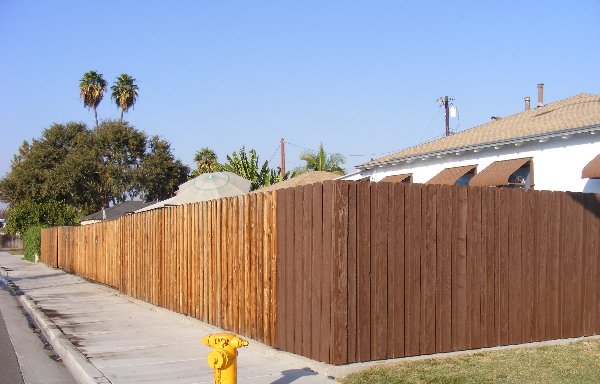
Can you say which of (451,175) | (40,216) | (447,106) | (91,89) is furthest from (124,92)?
(451,175)

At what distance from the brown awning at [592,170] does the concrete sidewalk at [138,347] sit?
7.78 m

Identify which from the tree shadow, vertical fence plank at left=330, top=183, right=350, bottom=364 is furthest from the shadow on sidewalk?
the tree shadow

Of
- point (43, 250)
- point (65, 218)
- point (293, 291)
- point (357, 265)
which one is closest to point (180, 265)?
point (293, 291)

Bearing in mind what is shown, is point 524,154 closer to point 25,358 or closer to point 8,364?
point 25,358

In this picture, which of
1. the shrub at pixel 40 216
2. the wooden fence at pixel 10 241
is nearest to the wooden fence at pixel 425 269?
the shrub at pixel 40 216

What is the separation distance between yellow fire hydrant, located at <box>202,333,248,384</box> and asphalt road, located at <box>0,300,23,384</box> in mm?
3558

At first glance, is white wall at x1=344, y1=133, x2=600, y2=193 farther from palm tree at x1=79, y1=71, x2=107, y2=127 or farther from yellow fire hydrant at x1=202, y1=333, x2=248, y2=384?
palm tree at x1=79, y1=71, x2=107, y2=127

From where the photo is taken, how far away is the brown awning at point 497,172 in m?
16.0

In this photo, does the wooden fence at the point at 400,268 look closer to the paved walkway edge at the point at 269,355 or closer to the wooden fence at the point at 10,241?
the paved walkway edge at the point at 269,355

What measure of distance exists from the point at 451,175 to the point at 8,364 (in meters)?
11.5

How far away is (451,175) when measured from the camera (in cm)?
1791

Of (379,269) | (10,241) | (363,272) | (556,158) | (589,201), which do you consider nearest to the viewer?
(363,272)

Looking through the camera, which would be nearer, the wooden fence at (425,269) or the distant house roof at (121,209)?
the wooden fence at (425,269)

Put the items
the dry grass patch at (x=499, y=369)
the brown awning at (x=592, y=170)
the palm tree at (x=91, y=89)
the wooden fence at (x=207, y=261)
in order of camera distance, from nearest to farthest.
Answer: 1. the dry grass patch at (x=499, y=369)
2. the wooden fence at (x=207, y=261)
3. the brown awning at (x=592, y=170)
4. the palm tree at (x=91, y=89)
